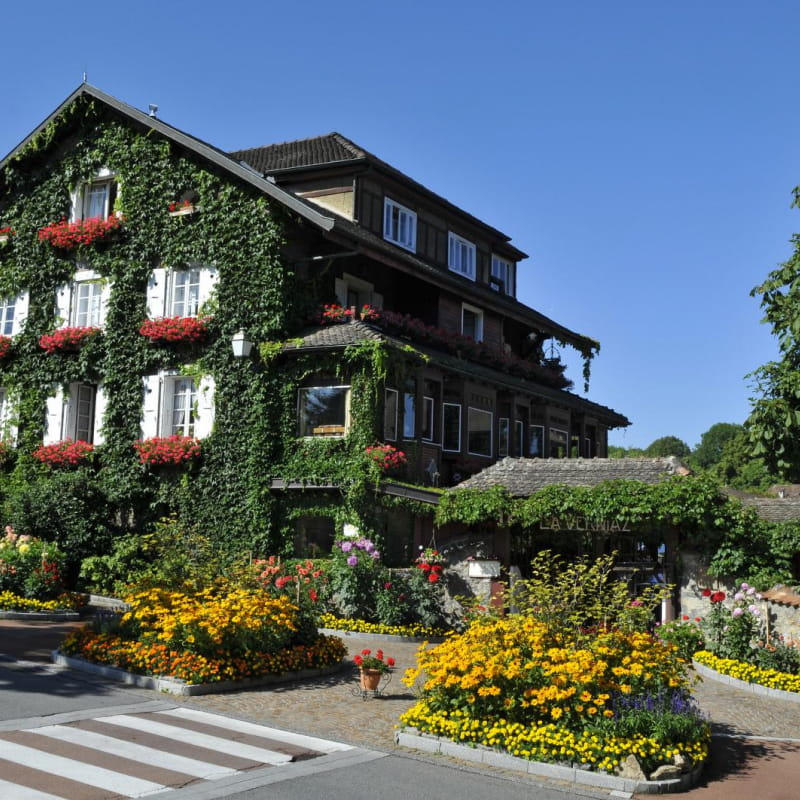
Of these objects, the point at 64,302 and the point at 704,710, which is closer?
the point at 704,710

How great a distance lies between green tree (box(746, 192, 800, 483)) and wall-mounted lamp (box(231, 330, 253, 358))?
12.2 metres

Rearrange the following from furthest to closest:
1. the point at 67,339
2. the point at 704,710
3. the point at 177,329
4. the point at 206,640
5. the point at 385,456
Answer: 1. the point at 67,339
2. the point at 177,329
3. the point at 385,456
4. the point at 206,640
5. the point at 704,710

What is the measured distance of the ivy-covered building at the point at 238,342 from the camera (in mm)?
24328

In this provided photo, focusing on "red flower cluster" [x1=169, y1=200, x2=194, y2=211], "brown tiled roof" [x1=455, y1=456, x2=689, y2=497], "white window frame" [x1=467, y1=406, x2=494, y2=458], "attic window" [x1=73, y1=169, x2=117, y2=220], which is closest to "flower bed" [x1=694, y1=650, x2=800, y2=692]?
"brown tiled roof" [x1=455, y1=456, x2=689, y2=497]

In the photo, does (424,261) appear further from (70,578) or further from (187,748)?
(187,748)

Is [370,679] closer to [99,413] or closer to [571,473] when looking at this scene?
[571,473]

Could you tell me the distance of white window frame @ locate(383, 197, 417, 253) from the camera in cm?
2953

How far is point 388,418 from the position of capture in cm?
2456

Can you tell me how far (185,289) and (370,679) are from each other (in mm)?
16039

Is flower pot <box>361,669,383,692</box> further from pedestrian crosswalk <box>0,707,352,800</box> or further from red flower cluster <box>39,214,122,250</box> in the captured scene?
red flower cluster <box>39,214,122,250</box>

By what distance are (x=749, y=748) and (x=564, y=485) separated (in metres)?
9.45

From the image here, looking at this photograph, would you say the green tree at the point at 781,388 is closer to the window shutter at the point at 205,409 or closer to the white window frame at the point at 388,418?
the white window frame at the point at 388,418

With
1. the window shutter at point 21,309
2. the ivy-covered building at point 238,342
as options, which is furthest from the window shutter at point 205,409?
the window shutter at point 21,309

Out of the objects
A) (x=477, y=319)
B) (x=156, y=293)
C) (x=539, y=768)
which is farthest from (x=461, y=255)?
(x=539, y=768)
